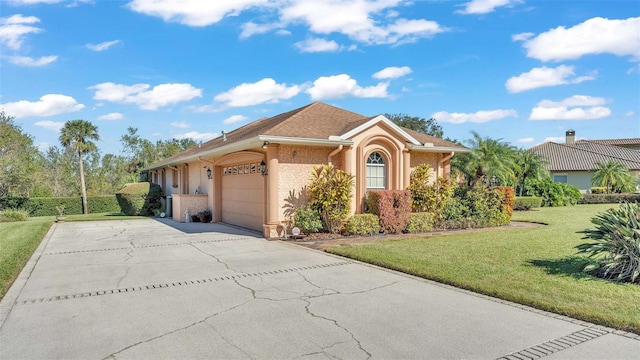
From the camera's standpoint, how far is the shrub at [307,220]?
41.7ft

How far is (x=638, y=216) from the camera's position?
7.28m

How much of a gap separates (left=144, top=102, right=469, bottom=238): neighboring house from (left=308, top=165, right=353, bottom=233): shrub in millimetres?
682

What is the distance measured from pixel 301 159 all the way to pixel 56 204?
24118 mm

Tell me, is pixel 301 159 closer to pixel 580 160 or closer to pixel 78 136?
pixel 78 136

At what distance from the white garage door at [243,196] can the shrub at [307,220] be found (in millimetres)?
1802

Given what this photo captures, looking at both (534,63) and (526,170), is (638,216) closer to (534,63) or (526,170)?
(534,63)

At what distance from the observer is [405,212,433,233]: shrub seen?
46.2 ft

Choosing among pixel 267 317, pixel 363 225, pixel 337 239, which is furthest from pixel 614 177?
pixel 267 317

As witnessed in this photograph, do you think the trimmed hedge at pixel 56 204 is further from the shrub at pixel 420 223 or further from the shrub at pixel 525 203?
the shrub at pixel 525 203

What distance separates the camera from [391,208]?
13.6m

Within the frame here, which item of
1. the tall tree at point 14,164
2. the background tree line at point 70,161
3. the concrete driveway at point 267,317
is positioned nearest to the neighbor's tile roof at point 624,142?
the background tree line at point 70,161

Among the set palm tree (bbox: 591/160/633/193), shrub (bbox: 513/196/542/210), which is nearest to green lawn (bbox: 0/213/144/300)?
shrub (bbox: 513/196/542/210)

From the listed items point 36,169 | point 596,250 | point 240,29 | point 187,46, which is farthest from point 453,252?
point 36,169

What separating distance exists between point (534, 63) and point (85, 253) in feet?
56.9
